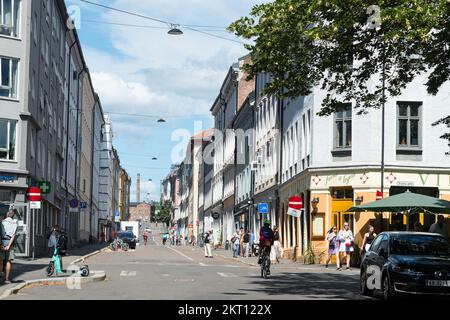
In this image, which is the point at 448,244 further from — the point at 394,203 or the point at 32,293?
the point at 394,203

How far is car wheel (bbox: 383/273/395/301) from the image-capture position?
17469mm

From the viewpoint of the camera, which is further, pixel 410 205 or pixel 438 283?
pixel 410 205

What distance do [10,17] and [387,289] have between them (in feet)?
91.7

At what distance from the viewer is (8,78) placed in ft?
131

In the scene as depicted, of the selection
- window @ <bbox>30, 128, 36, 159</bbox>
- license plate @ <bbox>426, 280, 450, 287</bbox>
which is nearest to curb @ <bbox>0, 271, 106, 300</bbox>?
license plate @ <bbox>426, 280, 450, 287</bbox>

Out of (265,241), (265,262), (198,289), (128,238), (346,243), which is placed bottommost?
(128,238)

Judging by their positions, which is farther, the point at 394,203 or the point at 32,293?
the point at 394,203

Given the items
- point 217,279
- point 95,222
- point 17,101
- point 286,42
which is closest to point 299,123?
point 17,101

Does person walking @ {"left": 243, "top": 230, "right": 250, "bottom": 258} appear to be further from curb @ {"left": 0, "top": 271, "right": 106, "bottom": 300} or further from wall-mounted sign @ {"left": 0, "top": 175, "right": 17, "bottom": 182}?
curb @ {"left": 0, "top": 271, "right": 106, "bottom": 300}

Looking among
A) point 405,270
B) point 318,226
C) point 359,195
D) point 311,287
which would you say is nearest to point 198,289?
point 311,287

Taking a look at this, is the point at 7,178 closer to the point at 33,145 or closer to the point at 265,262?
the point at 33,145

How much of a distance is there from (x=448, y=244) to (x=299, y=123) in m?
27.5

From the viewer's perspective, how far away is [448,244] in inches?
747

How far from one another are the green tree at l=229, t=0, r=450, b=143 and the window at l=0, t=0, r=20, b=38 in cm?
2230
